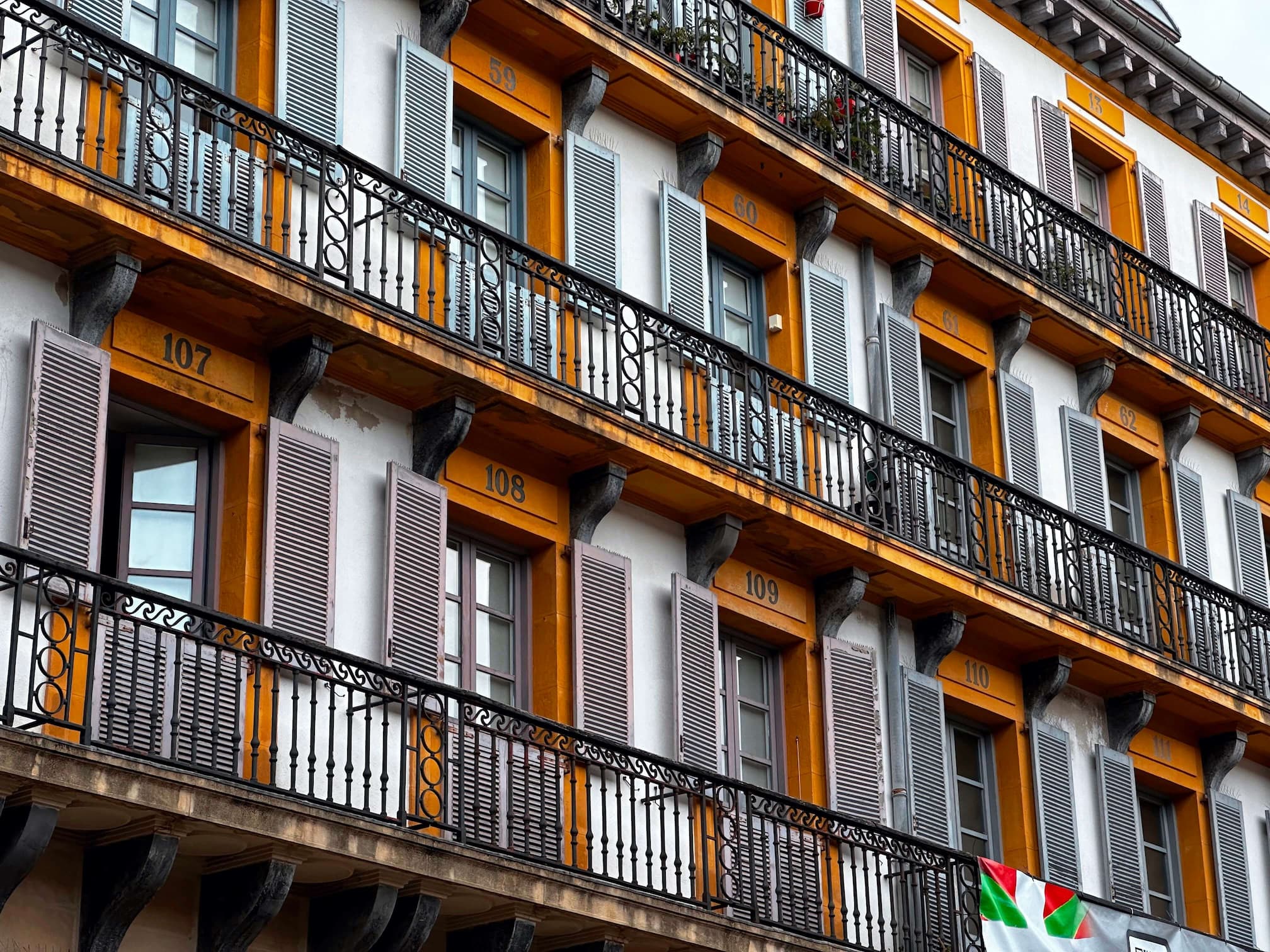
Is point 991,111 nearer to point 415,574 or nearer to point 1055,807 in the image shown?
point 1055,807

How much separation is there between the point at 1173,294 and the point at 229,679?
50.2 ft

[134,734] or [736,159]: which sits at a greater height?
[736,159]

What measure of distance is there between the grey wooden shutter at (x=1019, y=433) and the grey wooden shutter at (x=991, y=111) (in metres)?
2.78

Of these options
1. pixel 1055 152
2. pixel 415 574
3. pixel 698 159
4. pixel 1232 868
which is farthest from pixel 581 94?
pixel 1232 868

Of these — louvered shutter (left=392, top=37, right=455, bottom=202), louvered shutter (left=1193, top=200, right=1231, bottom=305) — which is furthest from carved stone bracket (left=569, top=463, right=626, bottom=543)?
louvered shutter (left=1193, top=200, right=1231, bottom=305)

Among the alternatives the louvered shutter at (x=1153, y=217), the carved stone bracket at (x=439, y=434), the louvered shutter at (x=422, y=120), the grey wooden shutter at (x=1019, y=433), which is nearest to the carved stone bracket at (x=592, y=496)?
the carved stone bracket at (x=439, y=434)

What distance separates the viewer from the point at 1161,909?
25031 mm

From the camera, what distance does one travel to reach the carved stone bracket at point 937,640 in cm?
2252

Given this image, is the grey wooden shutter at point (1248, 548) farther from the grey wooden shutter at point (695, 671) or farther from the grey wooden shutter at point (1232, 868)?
the grey wooden shutter at point (695, 671)

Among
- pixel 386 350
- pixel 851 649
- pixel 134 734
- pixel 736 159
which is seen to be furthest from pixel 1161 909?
pixel 134 734

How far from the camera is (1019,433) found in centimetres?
2525

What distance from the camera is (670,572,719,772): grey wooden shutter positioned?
64.7 ft

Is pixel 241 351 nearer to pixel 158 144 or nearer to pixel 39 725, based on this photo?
A: pixel 158 144

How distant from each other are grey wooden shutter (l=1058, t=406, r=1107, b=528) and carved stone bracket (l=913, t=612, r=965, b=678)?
3706mm
